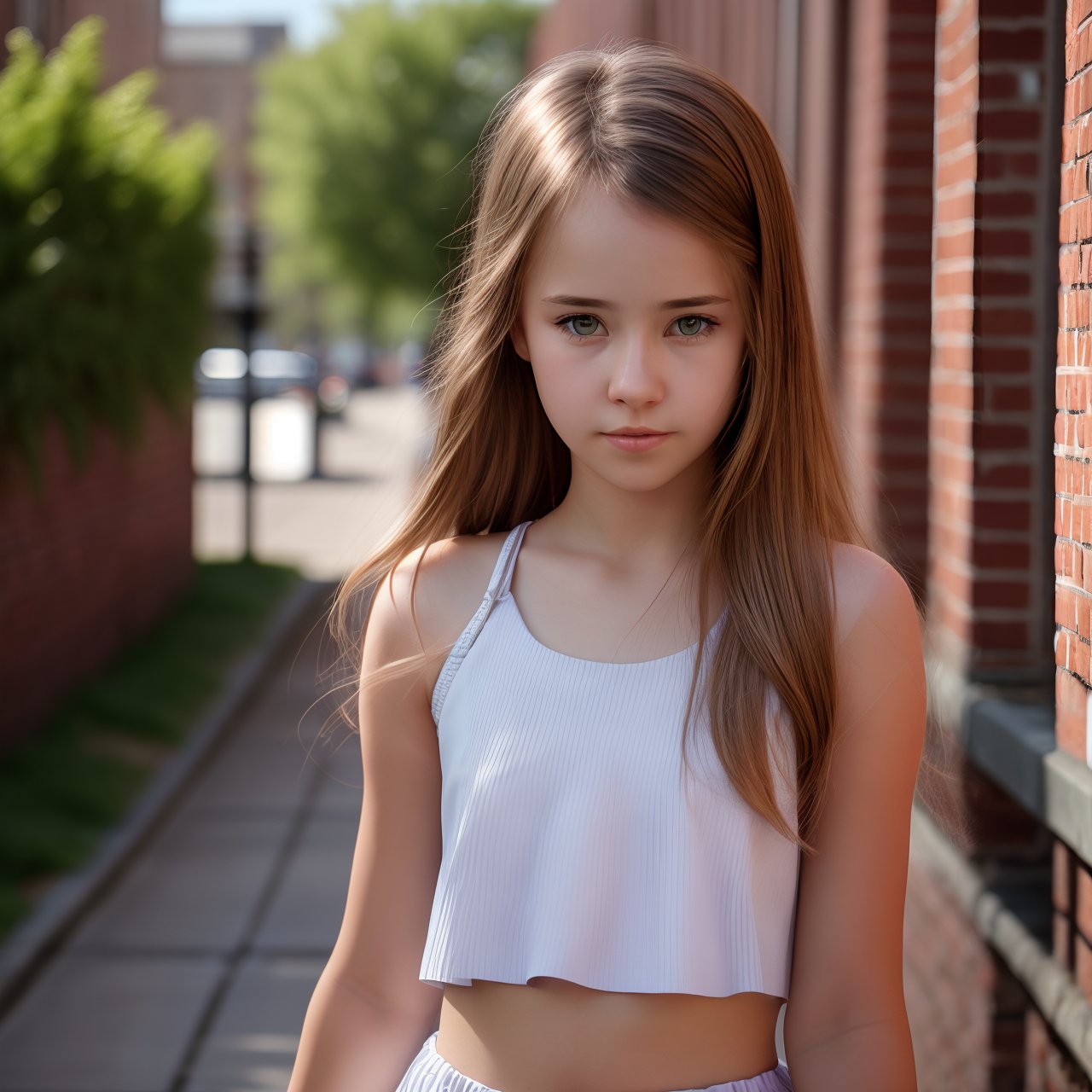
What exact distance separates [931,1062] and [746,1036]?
7.46ft

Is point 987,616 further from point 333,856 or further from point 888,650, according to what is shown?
point 333,856

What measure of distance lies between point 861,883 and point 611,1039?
1.02ft

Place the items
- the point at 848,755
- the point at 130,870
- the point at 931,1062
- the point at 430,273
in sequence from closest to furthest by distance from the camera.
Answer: the point at 848,755 → the point at 931,1062 → the point at 130,870 → the point at 430,273

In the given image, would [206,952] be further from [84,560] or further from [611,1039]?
[611,1039]

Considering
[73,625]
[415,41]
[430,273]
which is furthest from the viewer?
[415,41]

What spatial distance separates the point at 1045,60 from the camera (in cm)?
323

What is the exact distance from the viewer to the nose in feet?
5.28

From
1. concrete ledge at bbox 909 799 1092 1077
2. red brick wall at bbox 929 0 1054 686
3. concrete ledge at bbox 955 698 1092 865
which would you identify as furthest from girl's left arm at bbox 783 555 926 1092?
red brick wall at bbox 929 0 1054 686

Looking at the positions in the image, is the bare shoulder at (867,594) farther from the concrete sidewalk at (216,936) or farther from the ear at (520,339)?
the concrete sidewalk at (216,936)

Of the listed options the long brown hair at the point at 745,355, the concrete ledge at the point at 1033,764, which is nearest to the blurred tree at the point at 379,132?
the concrete ledge at the point at 1033,764

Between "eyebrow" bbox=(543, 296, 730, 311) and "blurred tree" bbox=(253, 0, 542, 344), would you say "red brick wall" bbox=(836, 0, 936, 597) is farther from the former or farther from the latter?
"blurred tree" bbox=(253, 0, 542, 344)

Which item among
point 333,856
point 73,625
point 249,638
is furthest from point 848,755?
point 249,638

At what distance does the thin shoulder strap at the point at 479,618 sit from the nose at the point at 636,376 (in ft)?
1.07

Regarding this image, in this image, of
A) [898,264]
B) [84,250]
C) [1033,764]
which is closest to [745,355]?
[1033,764]
